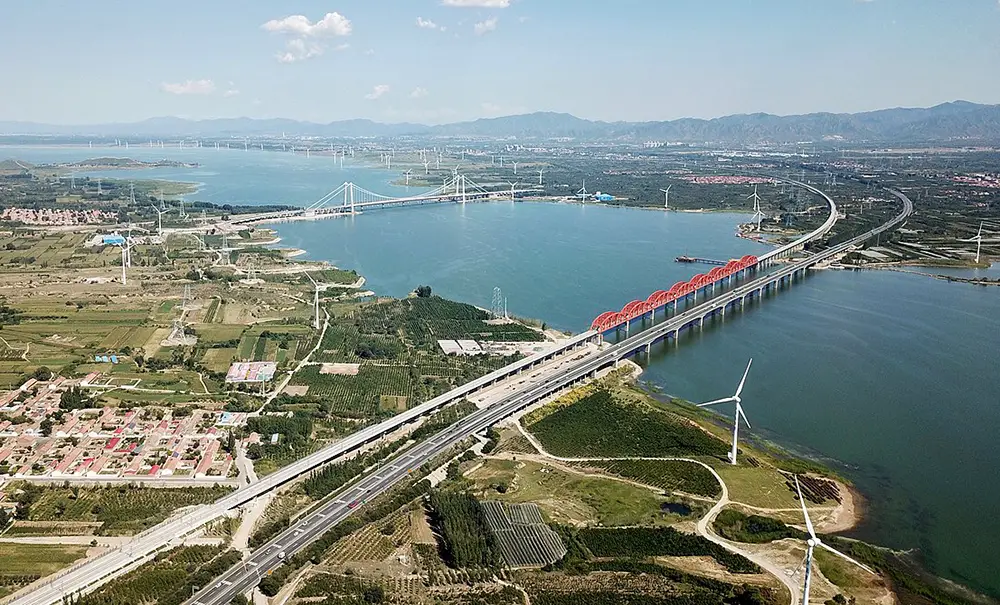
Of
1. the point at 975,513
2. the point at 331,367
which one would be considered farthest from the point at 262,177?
the point at 975,513

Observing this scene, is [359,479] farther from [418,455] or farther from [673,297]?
[673,297]

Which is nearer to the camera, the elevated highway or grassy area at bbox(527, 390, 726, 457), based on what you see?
the elevated highway

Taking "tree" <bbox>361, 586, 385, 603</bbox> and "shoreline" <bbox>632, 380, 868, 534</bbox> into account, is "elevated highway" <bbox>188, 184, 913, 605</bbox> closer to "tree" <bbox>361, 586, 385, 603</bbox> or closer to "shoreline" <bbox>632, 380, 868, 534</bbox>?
"tree" <bbox>361, 586, 385, 603</bbox>

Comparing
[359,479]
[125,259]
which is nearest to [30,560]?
[359,479]

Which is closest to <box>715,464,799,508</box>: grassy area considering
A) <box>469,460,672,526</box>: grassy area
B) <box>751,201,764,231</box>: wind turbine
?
<box>469,460,672,526</box>: grassy area

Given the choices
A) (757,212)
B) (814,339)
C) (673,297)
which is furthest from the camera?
(757,212)

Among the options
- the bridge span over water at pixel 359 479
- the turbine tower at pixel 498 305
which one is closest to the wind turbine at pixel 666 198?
the turbine tower at pixel 498 305

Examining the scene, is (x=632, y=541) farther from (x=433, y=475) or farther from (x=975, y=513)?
(x=975, y=513)
